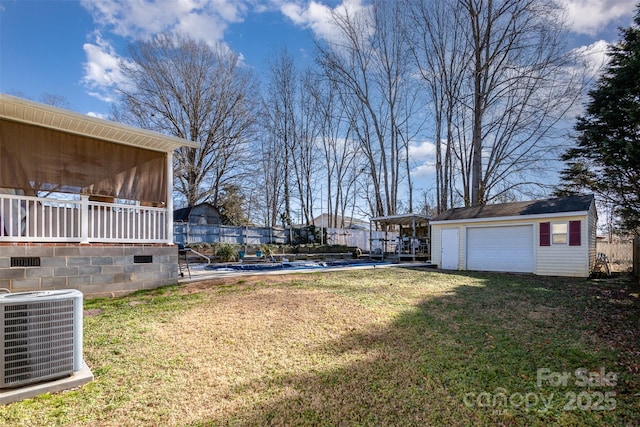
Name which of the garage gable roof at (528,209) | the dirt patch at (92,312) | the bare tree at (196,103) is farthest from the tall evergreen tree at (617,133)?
the bare tree at (196,103)

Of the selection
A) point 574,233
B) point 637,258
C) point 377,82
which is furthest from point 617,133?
point 377,82

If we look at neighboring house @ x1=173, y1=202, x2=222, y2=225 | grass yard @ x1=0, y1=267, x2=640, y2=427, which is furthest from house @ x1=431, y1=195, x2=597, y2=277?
neighboring house @ x1=173, y1=202, x2=222, y2=225

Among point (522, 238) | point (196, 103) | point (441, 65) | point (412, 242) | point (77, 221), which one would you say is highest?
point (441, 65)

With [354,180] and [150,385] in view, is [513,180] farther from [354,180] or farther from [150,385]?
[150,385]

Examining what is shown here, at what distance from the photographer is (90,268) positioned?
611 cm

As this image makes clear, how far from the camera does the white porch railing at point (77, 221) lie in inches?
222

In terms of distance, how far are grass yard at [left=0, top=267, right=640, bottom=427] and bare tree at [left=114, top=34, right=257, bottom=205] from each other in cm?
1682

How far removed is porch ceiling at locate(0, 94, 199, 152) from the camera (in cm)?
533

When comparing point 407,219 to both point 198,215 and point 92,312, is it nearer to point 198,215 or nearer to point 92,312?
point 198,215

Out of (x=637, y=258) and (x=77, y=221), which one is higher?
(x=77, y=221)

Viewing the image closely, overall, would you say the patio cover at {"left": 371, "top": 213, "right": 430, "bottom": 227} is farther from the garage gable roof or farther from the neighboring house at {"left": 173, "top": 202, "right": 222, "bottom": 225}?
the neighboring house at {"left": 173, "top": 202, "right": 222, "bottom": 225}

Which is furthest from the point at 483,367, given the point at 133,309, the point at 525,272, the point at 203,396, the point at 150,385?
the point at 525,272

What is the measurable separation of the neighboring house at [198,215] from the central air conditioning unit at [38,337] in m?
14.6

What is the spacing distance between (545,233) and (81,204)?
1321 centimetres
